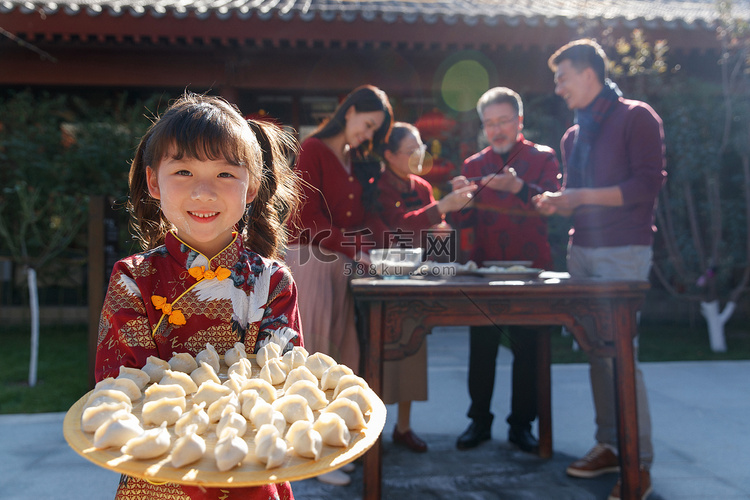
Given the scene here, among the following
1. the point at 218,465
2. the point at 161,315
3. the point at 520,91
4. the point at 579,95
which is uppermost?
the point at 520,91

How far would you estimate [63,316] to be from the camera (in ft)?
21.1

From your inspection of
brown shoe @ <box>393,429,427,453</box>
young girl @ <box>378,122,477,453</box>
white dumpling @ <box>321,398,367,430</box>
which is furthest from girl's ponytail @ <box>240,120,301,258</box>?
brown shoe @ <box>393,429,427,453</box>

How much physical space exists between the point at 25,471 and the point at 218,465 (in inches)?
91.8

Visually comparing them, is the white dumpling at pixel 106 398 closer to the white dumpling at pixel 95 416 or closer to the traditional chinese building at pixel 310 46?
→ the white dumpling at pixel 95 416

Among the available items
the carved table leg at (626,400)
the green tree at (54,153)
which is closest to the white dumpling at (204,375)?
the carved table leg at (626,400)

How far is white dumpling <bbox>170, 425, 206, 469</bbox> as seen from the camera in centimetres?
82

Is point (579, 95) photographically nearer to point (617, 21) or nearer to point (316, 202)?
point (316, 202)

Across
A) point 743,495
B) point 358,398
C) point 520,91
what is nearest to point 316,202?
point 358,398

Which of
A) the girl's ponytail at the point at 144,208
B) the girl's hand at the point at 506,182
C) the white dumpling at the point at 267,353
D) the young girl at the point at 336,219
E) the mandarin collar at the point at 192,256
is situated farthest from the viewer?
the girl's hand at the point at 506,182

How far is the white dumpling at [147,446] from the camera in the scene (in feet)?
2.71

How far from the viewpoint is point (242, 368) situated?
1152 millimetres

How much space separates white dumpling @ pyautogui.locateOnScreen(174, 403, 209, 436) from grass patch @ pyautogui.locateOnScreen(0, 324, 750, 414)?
3.16 meters

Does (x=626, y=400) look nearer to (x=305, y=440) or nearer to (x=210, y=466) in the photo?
(x=305, y=440)

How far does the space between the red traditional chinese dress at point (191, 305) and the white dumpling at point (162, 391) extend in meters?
0.22
